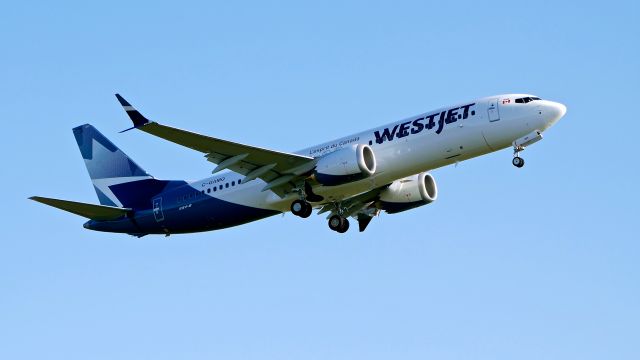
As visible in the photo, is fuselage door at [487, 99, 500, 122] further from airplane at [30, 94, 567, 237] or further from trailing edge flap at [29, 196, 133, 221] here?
trailing edge flap at [29, 196, 133, 221]

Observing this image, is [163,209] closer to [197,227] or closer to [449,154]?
[197,227]

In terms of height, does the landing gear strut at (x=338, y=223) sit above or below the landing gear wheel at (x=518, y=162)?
below

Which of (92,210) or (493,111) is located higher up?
(493,111)

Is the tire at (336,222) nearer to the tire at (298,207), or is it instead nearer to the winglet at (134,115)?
the tire at (298,207)

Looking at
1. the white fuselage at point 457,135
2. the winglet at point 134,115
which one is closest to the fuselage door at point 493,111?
the white fuselage at point 457,135

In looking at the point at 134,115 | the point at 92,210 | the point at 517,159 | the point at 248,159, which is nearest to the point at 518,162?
the point at 517,159

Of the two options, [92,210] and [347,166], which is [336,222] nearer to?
[347,166]

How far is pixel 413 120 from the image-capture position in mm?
46312

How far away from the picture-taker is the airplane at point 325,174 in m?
45.1

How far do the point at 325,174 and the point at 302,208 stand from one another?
277cm

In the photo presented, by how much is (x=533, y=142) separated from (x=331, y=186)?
8.59 meters

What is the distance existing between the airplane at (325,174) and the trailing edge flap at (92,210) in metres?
0.05

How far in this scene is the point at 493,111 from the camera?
45281 mm

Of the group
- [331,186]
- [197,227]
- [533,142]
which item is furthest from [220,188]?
[533,142]
